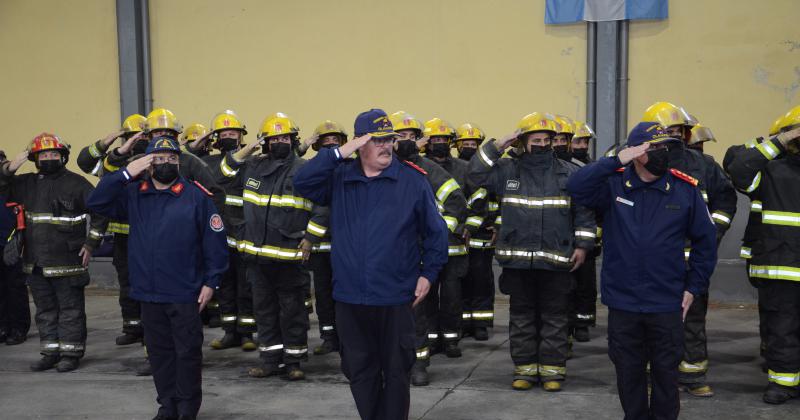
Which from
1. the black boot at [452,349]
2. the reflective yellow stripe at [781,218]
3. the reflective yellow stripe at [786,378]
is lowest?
the black boot at [452,349]

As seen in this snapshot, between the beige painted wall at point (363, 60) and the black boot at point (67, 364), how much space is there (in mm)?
5951

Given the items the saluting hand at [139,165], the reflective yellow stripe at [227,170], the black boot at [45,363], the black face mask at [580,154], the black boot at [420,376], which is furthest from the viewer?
the black face mask at [580,154]

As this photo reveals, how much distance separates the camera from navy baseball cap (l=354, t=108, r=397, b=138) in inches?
211

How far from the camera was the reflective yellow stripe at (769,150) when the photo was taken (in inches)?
258

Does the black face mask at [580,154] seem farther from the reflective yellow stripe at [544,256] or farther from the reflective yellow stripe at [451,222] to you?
the reflective yellow stripe at [544,256]

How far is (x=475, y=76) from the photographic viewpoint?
41.9 feet

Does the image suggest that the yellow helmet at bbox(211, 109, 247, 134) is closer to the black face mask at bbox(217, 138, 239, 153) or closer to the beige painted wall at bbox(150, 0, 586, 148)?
the black face mask at bbox(217, 138, 239, 153)

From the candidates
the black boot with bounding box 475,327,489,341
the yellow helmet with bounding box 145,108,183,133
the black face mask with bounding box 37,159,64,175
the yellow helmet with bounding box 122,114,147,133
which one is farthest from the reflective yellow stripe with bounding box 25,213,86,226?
the black boot with bounding box 475,327,489,341

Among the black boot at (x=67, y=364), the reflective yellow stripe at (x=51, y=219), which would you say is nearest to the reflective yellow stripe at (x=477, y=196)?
the reflective yellow stripe at (x=51, y=219)

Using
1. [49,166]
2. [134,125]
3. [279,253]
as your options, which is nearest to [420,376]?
[279,253]

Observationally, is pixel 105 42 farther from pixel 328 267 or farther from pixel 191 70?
pixel 328 267

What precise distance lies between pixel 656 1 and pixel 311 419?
800 centimetres

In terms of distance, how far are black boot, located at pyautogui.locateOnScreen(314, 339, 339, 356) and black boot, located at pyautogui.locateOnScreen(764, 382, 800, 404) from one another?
3906 mm

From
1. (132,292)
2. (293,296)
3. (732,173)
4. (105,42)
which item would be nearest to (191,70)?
(105,42)
